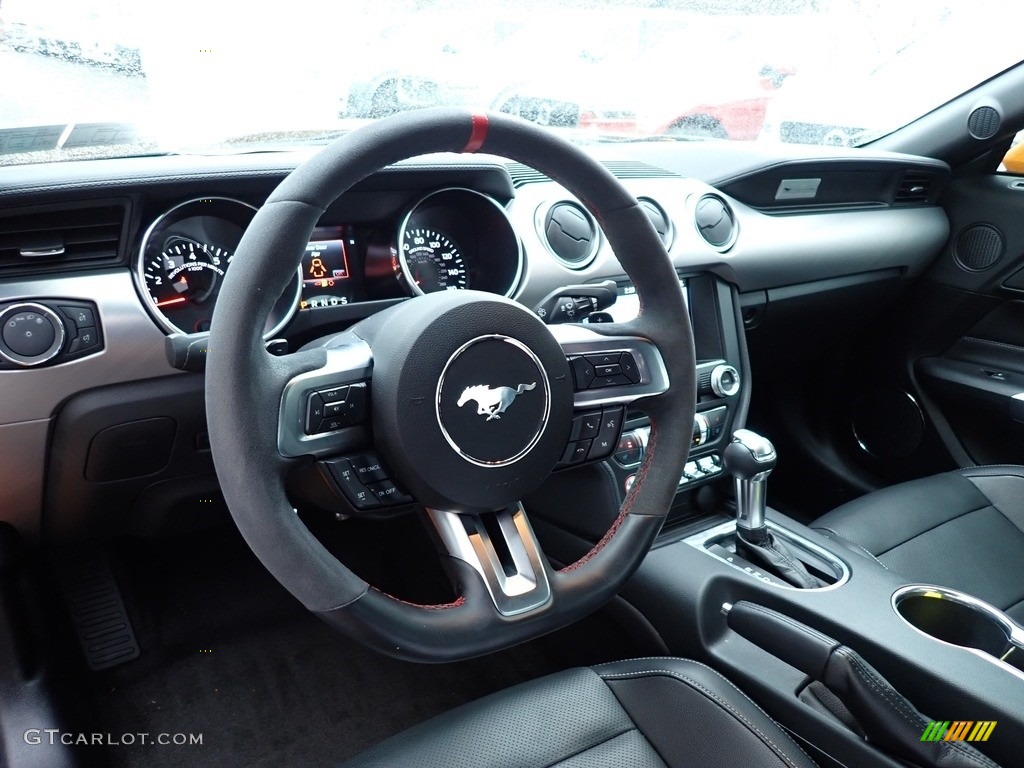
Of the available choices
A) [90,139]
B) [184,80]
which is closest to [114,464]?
[90,139]

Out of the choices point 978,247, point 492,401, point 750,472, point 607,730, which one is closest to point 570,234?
point 750,472

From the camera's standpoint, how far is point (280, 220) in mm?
837

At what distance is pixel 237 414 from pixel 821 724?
0.93 metres

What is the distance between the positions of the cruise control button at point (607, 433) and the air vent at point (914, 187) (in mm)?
1674

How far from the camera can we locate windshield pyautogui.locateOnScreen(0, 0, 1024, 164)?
1436 millimetres

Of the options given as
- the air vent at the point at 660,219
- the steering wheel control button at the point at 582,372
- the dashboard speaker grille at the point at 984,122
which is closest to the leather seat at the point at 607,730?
the steering wheel control button at the point at 582,372

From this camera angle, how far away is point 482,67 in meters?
1.89

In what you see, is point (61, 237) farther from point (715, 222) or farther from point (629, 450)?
point (715, 222)

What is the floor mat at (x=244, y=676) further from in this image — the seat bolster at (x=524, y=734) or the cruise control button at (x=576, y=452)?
the cruise control button at (x=576, y=452)

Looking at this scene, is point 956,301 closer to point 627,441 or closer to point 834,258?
point 834,258

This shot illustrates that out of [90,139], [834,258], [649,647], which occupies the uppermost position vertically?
[90,139]

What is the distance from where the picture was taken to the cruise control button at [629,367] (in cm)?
111

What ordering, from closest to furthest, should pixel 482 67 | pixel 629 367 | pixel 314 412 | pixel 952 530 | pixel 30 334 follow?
1. pixel 314 412
2. pixel 629 367
3. pixel 30 334
4. pixel 952 530
5. pixel 482 67

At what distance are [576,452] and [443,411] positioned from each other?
25 centimetres
